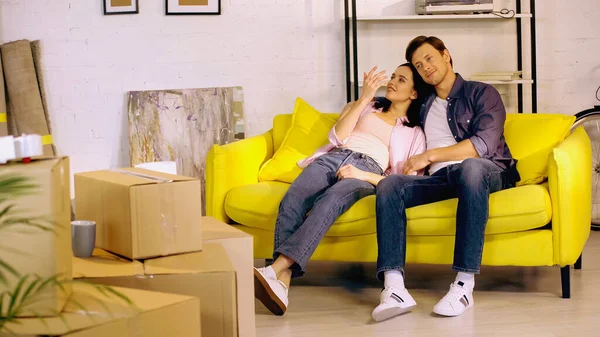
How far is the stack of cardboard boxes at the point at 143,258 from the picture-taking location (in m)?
1.49

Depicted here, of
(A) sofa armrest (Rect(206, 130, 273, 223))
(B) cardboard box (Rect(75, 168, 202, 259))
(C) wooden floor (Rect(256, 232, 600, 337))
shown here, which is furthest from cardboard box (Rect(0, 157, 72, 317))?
(A) sofa armrest (Rect(206, 130, 273, 223))

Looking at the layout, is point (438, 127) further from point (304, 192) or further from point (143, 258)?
point (143, 258)

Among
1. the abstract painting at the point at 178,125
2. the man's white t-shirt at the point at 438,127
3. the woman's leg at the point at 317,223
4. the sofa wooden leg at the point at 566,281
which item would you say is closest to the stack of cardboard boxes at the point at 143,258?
the woman's leg at the point at 317,223

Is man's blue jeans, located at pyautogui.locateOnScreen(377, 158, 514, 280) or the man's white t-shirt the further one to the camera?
the man's white t-shirt

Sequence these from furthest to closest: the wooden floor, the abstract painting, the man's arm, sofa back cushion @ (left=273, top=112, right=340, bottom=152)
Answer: the abstract painting, sofa back cushion @ (left=273, top=112, right=340, bottom=152), the man's arm, the wooden floor

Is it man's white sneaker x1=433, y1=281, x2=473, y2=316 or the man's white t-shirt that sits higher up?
the man's white t-shirt

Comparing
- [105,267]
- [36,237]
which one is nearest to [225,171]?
[105,267]

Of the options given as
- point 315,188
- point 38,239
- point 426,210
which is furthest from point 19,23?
point 38,239

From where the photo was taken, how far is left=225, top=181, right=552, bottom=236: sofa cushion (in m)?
3.12

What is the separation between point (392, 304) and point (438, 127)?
0.93 metres

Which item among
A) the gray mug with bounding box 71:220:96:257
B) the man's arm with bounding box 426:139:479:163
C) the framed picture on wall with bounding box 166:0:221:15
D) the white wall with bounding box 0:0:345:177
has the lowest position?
the gray mug with bounding box 71:220:96:257

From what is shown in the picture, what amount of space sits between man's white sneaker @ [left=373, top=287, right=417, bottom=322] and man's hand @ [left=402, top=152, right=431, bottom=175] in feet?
2.03

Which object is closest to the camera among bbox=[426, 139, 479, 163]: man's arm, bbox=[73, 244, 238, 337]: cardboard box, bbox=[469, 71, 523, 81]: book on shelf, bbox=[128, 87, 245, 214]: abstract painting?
bbox=[73, 244, 238, 337]: cardboard box

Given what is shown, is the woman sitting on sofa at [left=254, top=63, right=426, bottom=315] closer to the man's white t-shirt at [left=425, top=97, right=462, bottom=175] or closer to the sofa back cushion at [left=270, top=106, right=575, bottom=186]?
the man's white t-shirt at [left=425, top=97, right=462, bottom=175]
